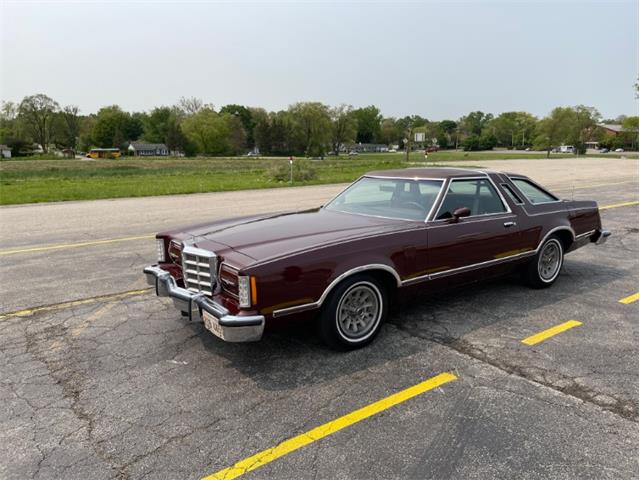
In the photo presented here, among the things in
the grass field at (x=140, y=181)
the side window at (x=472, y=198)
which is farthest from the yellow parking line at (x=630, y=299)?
the grass field at (x=140, y=181)

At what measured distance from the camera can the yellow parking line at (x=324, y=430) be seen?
2.60m

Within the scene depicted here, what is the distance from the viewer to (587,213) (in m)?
6.19

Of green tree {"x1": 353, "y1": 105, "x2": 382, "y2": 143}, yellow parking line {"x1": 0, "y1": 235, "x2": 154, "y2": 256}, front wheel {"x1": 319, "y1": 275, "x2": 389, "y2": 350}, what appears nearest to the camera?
front wheel {"x1": 319, "y1": 275, "x2": 389, "y2": 350}

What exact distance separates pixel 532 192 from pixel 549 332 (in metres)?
2.01

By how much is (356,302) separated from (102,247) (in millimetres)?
5812

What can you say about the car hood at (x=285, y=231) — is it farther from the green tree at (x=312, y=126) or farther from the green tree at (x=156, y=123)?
the green tree at (x=156, y=123)

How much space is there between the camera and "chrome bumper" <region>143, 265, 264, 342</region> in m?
Answer: 3.35

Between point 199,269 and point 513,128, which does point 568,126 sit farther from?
point 199,269

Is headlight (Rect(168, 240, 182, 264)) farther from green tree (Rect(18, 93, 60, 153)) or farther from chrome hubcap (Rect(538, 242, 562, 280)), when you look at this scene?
green tree (Rect(18, 93, 60, 153))

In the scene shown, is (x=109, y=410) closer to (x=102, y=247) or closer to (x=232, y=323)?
(x=232, y=323)

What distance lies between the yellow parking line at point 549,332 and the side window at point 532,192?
1.55 meters

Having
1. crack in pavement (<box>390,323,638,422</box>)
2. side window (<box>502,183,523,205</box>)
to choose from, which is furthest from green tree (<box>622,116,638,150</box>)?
crack in pavement (<box>390,323,638,422</box>)

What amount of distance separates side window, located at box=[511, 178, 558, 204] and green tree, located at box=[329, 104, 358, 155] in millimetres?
101850

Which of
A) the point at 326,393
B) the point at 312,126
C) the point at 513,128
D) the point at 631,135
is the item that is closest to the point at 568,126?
the point at 631,135
